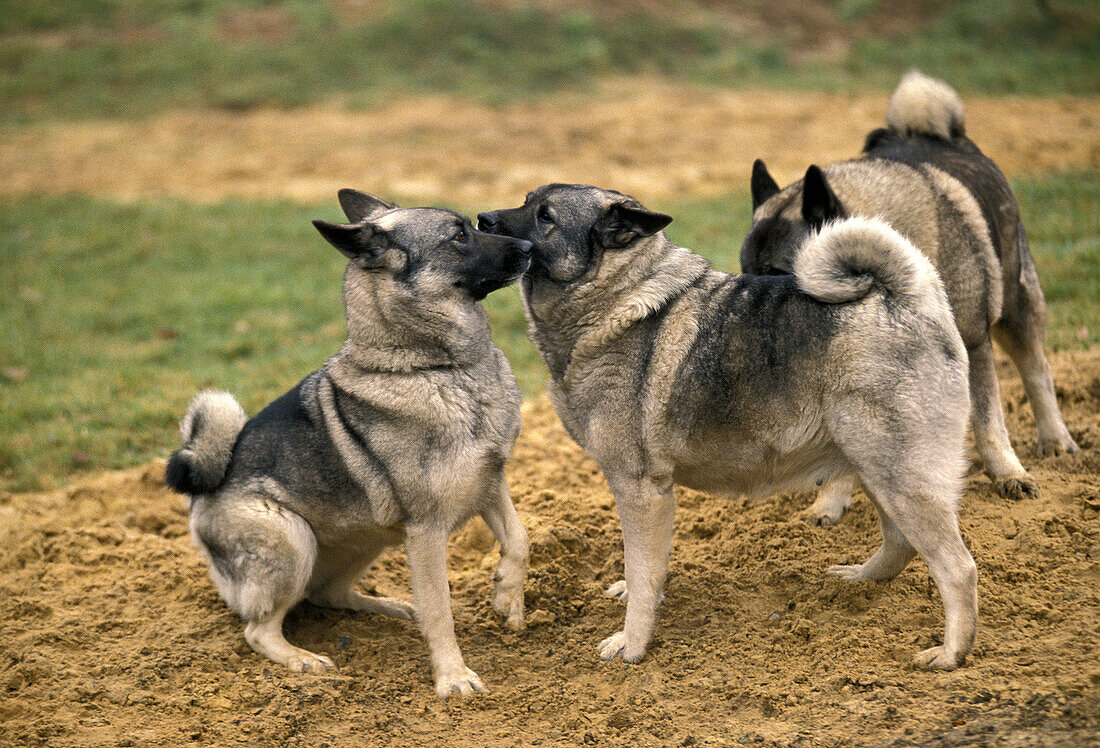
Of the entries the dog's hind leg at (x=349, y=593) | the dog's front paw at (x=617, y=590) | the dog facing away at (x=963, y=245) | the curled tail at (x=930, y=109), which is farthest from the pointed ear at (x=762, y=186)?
the dog's hind leg at (x=349, y=593)

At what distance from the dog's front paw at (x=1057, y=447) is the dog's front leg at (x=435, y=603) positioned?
3.79 m

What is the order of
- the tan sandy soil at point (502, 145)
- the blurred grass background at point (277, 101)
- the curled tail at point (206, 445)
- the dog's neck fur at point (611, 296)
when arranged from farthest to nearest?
the tan sandy soil at point (502, 145)
the blurred grass background at point (277, 101)
the curled tail at point (206, 445)
the dog's neck fur at point (611, 296)

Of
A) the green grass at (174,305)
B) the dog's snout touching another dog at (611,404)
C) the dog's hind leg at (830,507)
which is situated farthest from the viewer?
the green grass at (174,305)

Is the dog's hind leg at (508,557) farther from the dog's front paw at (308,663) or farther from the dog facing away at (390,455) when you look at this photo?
the dog's front paw at (308,663)

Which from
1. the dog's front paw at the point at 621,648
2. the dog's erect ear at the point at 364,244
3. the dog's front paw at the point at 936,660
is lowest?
the dog's front paw at the point at 621,648

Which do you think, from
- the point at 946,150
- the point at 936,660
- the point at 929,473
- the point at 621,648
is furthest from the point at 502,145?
the point at 936,660

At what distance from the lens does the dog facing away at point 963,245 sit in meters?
5.48

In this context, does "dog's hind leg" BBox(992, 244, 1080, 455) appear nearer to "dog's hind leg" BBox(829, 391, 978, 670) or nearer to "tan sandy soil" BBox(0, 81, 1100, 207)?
"dog's hind leg" BBox(829, 391, 978, 670)

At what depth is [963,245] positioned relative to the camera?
554cm

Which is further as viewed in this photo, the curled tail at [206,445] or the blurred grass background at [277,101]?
the blurred grass background at [277,101]

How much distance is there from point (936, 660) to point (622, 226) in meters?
2.48

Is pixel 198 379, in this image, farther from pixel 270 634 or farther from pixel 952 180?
pixel 952 180

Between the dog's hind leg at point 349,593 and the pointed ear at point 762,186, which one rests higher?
the pointed ear at point 762,186

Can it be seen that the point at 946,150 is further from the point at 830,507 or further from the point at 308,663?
the point at 308,663
